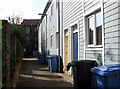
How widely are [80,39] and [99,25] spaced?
269 cm

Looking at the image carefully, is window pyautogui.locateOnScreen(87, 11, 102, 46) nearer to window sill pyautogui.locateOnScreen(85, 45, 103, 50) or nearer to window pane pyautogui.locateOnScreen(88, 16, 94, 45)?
window pane pyautogui.locateOnScreen(88, 16, 94, 45)

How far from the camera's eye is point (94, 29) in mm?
10477

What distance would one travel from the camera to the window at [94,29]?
Answer: 9.92m

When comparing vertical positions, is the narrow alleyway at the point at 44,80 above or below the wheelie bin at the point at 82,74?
below

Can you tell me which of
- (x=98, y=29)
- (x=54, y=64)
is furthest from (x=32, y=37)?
(x=98, y=29)

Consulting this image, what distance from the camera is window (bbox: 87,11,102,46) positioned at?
992 centimetres

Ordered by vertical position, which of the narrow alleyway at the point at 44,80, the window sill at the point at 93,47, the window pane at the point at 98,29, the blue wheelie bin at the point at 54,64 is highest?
the window pane at the point at 98,29

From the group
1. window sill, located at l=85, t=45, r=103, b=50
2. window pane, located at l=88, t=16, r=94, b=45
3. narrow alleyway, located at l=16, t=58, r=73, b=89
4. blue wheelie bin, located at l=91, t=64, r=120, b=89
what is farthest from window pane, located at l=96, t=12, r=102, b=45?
blue wheelie bin, located at l=91, t=64, r=120, b=89

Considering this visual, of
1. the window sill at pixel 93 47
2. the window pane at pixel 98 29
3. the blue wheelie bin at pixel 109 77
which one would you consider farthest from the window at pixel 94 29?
the blue wheelie bin at pixel 109 77

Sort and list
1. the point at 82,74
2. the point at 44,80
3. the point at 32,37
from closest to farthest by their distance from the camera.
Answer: the point at 82,74, the point at 44,80, the point at 32,37

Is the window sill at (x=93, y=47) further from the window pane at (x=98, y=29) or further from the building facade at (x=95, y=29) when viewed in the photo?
the window pane at (x=98, y=29)

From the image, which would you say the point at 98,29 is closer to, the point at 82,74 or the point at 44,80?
the point at 82,74

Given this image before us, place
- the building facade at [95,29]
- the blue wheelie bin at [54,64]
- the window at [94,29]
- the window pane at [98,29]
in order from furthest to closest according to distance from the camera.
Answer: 1. the blue wheelie bin at [54,64]
2. the window at [94,29]
3. the window pane at [98,29]
4. the building facade at [95,29]

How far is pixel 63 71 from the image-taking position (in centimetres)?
1822
